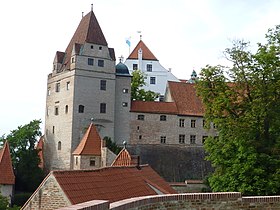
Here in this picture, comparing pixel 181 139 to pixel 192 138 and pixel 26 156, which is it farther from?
pixel 26 156

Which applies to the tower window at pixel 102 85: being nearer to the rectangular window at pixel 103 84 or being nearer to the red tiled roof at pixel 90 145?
the rectangular window at pixel 103 84

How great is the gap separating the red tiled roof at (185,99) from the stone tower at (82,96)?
777cm

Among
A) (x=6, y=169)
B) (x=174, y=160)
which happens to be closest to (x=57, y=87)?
(x=6, y=169)

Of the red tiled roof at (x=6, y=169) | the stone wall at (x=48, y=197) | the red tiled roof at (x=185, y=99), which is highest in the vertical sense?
the red tiled roof at (x=185, y=99)

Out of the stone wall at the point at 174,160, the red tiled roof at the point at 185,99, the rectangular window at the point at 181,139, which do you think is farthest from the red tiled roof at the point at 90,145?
the red tiled roof at the point at 185,99

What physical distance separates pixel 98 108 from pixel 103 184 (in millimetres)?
32863

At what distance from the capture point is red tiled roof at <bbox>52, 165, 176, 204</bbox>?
49.1ft

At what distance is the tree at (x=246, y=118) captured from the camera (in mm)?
24188

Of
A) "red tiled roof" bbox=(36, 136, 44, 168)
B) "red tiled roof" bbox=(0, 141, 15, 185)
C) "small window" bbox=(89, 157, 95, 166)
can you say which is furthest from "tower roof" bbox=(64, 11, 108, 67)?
"small window" bbox=(89, 157, 95, 166)

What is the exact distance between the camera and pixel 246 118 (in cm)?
2470

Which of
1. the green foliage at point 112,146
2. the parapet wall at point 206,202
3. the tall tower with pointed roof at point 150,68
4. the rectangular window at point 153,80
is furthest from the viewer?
the tall tower with pointed roof at point 150,68

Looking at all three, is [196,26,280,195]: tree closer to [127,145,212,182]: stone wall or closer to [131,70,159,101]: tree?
[127,145,212,182]: stone wall

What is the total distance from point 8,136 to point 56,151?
588cm

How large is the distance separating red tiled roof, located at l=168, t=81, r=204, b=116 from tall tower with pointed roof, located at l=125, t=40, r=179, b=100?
16476 millimetres
